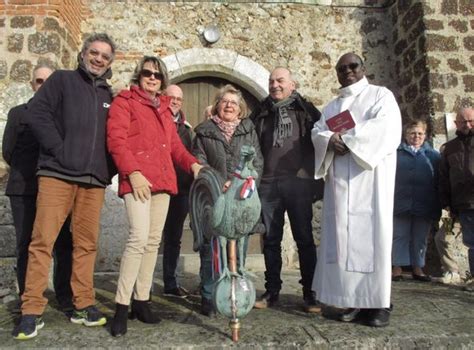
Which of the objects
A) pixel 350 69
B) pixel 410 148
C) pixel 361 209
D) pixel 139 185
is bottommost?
pixel 361 209

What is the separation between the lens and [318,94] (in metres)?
5.64

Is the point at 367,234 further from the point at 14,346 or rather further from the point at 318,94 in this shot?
the point at 318,94

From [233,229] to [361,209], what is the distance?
0.90 metres

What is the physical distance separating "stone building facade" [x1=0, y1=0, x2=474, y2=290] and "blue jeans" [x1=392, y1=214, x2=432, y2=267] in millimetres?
1043

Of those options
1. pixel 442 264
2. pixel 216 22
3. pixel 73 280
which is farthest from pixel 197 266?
pixel 216 22

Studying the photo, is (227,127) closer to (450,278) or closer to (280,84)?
(280,84)

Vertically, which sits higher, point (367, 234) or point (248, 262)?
point (367, 234)

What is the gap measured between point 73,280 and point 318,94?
12.8 ft

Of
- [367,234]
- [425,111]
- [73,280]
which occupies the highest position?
[425,111]

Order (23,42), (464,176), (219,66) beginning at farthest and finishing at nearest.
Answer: (219,66) < (23,42) < (464,176)

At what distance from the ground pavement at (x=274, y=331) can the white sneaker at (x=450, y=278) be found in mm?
928

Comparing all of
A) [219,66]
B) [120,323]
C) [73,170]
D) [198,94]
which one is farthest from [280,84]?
[198,94]

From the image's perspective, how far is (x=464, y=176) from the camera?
3.98 meters

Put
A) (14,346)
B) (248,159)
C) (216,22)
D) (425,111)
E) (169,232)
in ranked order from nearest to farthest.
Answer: (14,346)
(248,159)
(169,232)
(425,111)
(216,22)
